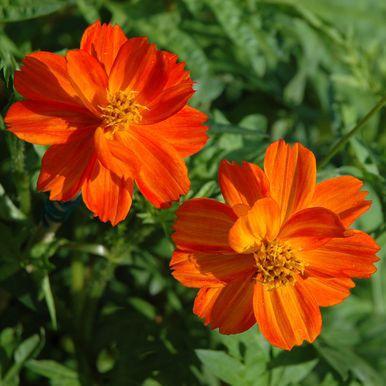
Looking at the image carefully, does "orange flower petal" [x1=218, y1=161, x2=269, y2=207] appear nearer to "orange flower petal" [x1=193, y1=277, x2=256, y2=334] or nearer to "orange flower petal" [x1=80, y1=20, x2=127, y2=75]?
"orange flower petal" [x1=193, y1=277, x2=256, y2=334]

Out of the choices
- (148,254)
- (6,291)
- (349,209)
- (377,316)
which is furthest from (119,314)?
(377,316)

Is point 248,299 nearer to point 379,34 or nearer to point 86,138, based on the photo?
point 86,138

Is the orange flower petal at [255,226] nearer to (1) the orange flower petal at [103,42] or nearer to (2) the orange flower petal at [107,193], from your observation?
(2) the orange flower petal at [107,193]

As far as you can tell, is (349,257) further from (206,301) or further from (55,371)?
(55,371)

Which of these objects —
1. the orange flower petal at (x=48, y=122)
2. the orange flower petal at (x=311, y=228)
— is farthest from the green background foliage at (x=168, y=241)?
the orange flower petal at (x=311, y=228)

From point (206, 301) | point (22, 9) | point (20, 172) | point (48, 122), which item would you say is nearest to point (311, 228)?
point (206, 301)
